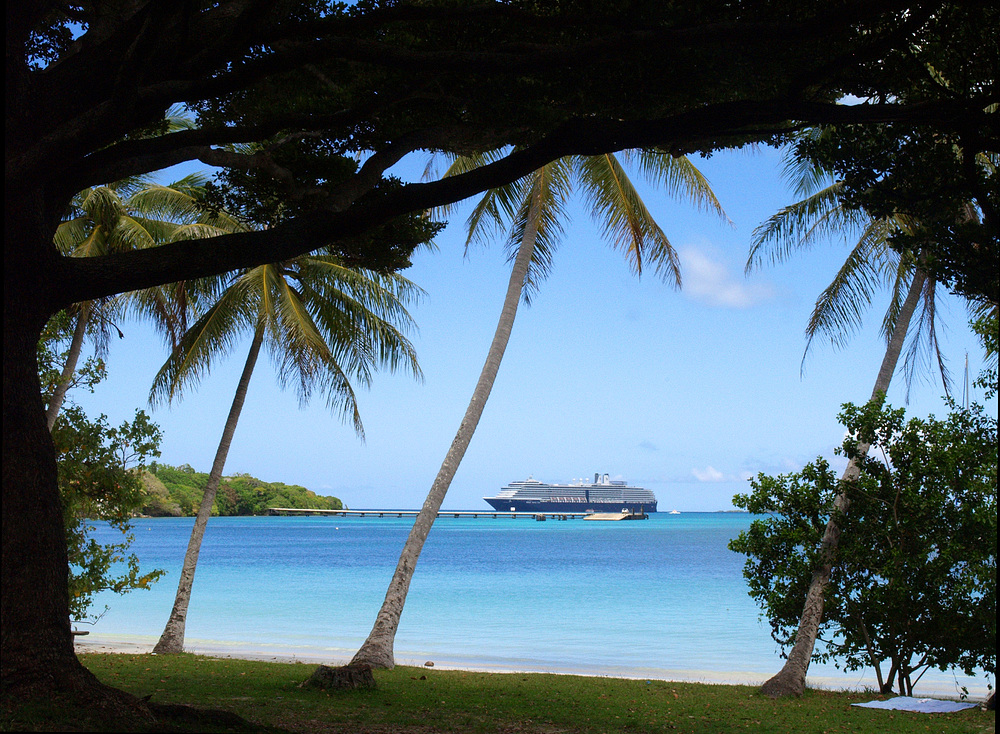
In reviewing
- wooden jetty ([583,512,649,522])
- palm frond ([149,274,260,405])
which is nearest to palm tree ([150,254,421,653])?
palm frond ([149,274,260,405])

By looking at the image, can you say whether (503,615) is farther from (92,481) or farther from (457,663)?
(92,481)

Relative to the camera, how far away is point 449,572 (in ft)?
130

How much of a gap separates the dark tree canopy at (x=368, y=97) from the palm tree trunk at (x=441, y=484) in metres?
5.58

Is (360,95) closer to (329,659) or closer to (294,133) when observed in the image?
(294,133)

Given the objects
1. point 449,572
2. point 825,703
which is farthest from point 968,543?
point 449,572

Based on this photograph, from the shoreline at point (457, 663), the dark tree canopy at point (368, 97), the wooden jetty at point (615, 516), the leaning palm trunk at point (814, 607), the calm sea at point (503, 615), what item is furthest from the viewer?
the wooden jetty at point (615, 516)

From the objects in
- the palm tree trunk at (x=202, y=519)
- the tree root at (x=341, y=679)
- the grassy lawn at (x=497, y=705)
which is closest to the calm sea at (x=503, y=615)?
the grassy lawn at (x=497, y=705)

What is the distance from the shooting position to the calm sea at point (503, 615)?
16625 millimetres

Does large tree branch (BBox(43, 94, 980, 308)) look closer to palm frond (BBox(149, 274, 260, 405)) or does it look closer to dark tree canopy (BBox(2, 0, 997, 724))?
dark tree canopy (BBox(2, 0, 997, 724))

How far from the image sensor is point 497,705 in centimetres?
789

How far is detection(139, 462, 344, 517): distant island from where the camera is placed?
81.0 metres

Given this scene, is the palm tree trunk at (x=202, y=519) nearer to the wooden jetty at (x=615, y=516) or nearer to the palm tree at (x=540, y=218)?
the palm tree at (x=540, y=218)

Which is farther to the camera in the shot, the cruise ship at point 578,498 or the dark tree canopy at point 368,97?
the cruise ship at point 578,498

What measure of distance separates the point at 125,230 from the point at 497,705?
9.69m
